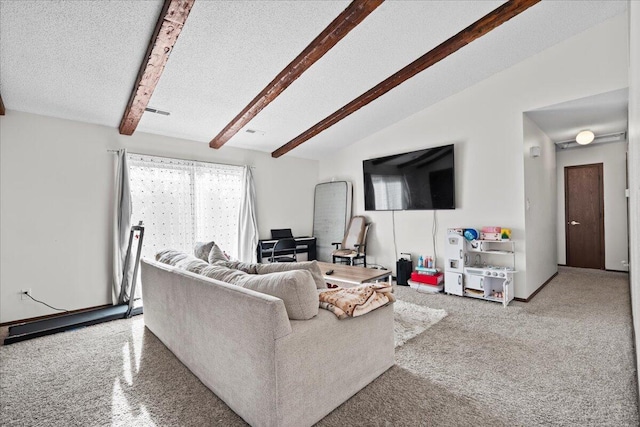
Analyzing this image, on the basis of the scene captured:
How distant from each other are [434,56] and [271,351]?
3443 mm

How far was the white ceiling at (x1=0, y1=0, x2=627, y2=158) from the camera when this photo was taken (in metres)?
2.39

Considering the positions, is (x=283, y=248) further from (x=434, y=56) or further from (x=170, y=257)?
(x=434, y=56)

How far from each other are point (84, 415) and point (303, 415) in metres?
1.32

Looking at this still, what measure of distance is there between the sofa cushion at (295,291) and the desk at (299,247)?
3.61 meters

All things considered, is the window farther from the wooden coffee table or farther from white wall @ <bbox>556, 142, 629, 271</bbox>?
white wall @ <bbox>556, 142, 629, 271</bbox>

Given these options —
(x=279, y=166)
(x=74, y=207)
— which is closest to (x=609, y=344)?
(x=279, y=166)

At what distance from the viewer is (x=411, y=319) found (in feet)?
10.4

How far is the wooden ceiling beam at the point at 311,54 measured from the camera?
2.55 metres

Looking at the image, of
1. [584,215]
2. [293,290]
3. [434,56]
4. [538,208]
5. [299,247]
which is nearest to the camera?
[293,290]

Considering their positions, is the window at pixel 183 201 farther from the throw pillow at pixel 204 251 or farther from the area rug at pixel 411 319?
the area rug at pixel 411 319

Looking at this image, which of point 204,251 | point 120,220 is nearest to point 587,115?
point 204,251

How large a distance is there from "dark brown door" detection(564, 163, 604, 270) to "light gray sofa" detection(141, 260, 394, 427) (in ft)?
18.1

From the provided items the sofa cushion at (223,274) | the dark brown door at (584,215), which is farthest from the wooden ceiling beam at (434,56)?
the dark brown door at (584,215)

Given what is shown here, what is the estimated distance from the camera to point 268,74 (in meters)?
3.31
